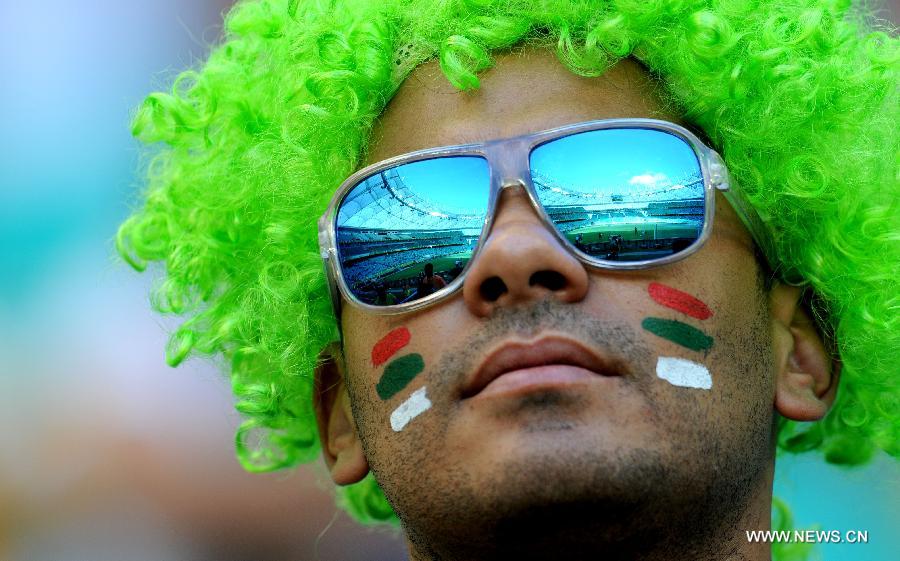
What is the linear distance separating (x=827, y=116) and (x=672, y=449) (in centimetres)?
93

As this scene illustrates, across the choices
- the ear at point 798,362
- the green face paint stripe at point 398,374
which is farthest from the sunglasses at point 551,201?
the ear at point 798,362

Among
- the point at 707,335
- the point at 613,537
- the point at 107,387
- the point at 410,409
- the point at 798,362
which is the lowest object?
the point at 107,387

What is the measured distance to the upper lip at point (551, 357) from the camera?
1.96 metres

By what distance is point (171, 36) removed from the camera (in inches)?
199

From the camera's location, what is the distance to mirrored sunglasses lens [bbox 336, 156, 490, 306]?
210 centimetres

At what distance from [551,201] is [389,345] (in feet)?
1.64

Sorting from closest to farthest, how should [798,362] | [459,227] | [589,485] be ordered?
[589,485], [459,227], [798,362]

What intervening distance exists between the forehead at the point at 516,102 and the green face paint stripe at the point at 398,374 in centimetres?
51

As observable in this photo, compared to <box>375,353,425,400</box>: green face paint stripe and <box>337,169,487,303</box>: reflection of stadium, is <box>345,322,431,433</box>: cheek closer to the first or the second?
<box>375,353,425,400</box>: green face paint stripe

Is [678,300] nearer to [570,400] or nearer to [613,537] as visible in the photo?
[570,400]

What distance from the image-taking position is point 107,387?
14.3ft

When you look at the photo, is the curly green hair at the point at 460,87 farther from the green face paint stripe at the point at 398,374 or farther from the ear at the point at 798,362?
the green face paint stripe at the point at 398,374

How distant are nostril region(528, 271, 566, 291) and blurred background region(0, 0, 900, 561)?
1559 mm

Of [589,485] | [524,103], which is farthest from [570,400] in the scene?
[524,103]
